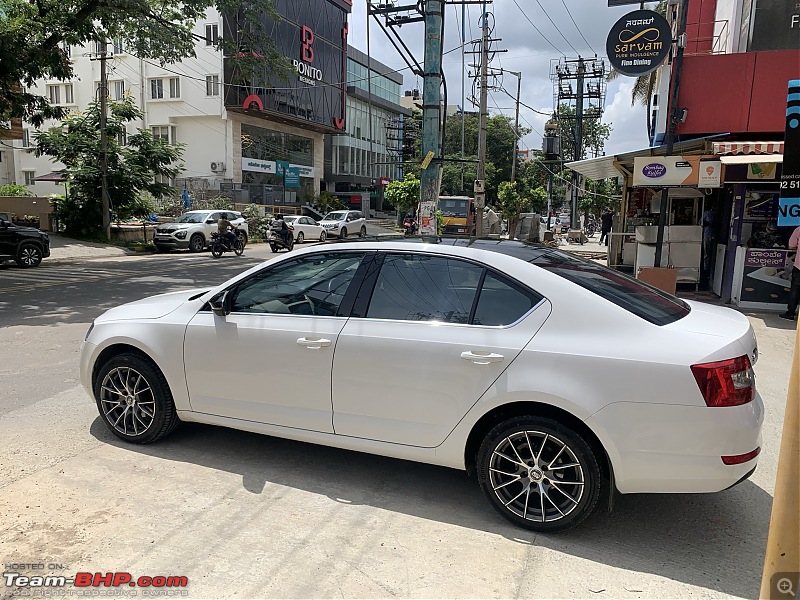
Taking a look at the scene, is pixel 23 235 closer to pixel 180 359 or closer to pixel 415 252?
pixel 180 359

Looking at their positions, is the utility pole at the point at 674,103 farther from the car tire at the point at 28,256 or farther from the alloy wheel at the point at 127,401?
the car tire at the point at 28,256

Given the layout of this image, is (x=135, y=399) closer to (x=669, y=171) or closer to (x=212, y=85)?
(x=669, y=171)

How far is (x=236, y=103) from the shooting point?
4062 cm

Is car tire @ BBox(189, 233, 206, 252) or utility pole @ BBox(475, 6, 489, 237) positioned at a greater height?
utility pole @ BBox(475, 6, 489, 237)

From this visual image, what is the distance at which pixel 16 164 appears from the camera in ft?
157

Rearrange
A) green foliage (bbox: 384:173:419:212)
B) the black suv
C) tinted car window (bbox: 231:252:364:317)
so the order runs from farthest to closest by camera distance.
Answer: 1. green foliage (bbox: 384:173:419:212)
2. the black suv
3. tinted car window (bbox: 231:252:364:317)

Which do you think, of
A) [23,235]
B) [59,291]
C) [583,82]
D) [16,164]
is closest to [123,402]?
[59,291]

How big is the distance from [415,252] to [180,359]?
182 centimetres

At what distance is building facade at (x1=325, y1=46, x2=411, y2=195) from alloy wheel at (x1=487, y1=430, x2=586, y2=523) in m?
52.3

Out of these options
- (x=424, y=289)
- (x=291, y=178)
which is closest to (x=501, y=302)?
(x=424, y=289)

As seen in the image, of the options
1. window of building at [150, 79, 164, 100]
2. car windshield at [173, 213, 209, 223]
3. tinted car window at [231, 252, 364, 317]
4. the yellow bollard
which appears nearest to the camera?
the yellow bollard

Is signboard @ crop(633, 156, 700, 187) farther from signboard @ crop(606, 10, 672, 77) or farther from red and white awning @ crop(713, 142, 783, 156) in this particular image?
signboard @ crop(606, 10, 672, 77)

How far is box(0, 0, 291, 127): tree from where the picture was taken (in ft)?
48.8

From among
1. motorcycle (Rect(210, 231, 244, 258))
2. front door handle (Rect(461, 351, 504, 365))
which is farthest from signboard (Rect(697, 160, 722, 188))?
motorcycle (Rect(210, 231, 244, 258))
